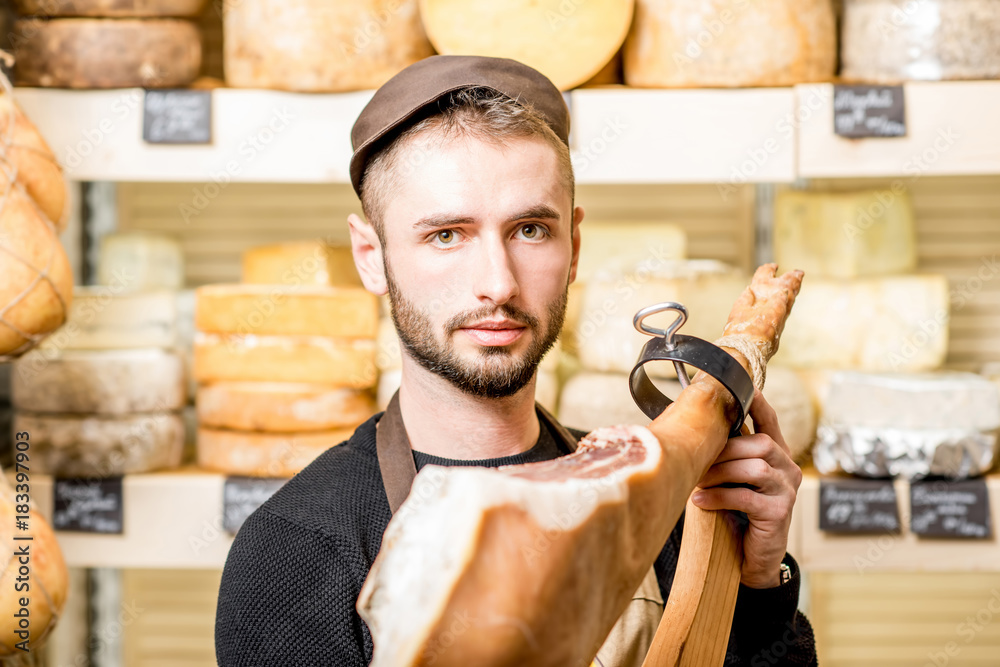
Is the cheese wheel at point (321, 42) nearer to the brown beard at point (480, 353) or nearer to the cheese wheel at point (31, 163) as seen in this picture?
the cheese wheel at point (31, 163)

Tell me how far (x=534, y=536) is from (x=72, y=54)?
1293 mm

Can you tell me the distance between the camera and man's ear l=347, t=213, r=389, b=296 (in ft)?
2.93

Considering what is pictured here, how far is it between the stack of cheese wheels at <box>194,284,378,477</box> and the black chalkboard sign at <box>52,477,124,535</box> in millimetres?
180

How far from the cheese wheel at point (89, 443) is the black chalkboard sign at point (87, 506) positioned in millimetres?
21

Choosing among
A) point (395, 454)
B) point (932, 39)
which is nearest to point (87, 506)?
point (395, 454)

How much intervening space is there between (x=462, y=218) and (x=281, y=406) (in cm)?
71

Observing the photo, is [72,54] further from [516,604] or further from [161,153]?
[516,604]

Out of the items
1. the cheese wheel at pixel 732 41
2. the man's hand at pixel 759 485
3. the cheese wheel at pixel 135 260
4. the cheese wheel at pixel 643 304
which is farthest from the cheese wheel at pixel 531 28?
the man's hand at pixel 759 485

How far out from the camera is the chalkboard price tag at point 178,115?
128 cm

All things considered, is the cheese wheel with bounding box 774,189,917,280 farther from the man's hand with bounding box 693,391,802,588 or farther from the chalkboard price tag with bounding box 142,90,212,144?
the chalkboard price tag with bounding box 142,90,212,144

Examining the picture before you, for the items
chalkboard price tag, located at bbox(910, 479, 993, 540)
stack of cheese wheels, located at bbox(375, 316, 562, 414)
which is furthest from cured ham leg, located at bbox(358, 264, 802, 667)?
chalkboard price tag, located at bbox(910, 479, 993, 540)

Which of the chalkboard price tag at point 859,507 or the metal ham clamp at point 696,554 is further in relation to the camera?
the chalkboard price tag at point 859,507

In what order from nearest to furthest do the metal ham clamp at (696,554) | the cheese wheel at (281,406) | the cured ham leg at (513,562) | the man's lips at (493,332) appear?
1. the cured ham leg at (513,562)
2. the metal ham clamp at (696,554)
3. the man's lips at (493,332)
4. the cheese wheel at (281,406)

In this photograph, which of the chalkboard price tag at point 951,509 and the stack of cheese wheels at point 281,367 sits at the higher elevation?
the stack of cheese wheels at point 281,367
